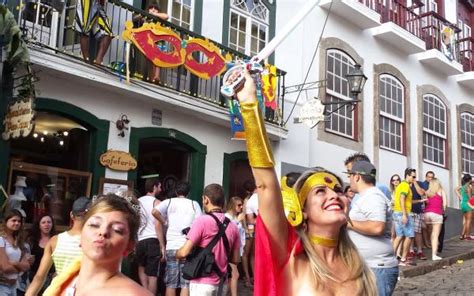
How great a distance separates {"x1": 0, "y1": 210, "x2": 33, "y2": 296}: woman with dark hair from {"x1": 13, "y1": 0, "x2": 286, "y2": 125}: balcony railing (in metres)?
3.01

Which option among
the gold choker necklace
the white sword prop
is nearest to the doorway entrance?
the gold choker necklace

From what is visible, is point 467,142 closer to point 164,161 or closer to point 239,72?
point 164,161

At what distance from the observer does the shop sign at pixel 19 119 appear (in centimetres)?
733

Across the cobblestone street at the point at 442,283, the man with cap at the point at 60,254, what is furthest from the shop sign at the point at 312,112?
the man with cap at the point at 60,254

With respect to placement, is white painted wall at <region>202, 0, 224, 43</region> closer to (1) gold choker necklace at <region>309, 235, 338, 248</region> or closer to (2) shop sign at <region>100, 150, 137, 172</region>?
(2) shop sign at <region>100, 150, 137, 172</region>

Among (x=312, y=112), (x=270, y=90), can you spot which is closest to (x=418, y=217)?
(x=312, y=112)

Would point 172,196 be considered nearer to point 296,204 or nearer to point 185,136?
point 185,136

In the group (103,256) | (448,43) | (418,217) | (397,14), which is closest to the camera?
(103,256)

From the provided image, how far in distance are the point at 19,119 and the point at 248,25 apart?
6107 mm

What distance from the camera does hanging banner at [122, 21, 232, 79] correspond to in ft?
29.3

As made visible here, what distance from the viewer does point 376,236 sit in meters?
4.19

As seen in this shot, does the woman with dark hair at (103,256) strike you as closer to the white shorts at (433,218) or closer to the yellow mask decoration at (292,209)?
the yellow mask decoration at (292,209)

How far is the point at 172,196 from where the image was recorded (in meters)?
7.49

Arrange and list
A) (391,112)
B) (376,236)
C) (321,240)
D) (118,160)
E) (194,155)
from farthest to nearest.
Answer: (391,112) < (194,155) < (118,160) < (376,236) < (321,240)
